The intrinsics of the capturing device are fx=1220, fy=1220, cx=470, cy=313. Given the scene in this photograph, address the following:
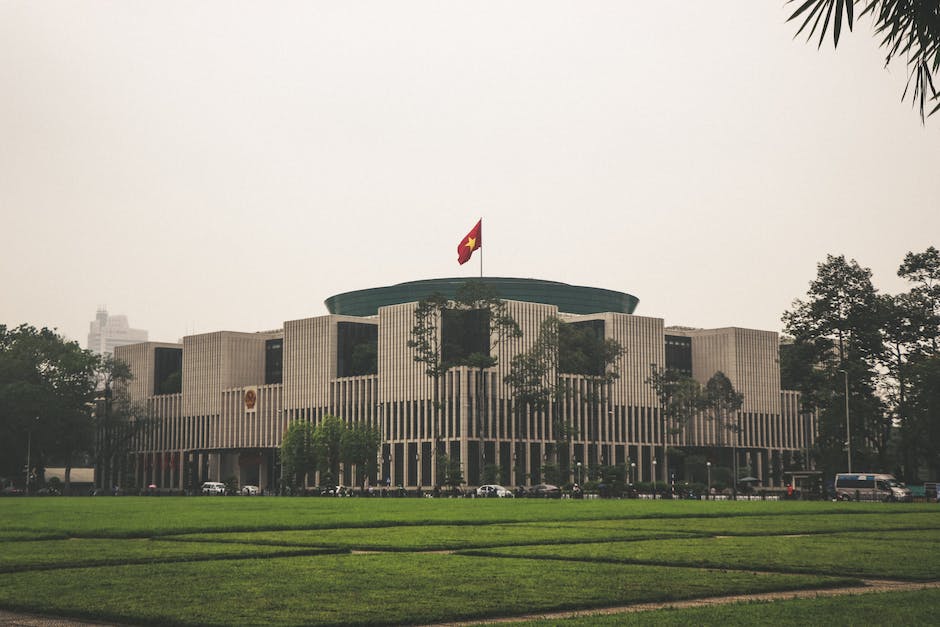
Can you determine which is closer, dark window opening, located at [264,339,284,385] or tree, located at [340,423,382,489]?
tree, located at [340,423,382,489]

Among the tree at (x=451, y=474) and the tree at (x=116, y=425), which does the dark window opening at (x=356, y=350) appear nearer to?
the tree at (x=116, y=425)

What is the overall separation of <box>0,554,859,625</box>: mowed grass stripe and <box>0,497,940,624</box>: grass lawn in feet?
0.11

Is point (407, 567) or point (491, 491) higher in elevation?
point (407, 567)

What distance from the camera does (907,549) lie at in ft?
87.6

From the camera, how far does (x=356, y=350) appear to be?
159625 mm

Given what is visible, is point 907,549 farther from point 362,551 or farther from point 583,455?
point 583,455

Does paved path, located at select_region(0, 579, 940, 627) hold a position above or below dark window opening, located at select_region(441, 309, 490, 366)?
below

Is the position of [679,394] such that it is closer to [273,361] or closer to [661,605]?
[273,361]

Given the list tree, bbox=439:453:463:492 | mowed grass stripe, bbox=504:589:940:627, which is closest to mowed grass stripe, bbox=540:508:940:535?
mowed grass stripe, bbox=504:589:940:627

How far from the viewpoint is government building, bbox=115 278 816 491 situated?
5723 inches

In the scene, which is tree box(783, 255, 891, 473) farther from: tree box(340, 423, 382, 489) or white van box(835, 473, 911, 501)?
tree box(340, 423, 382, 489)

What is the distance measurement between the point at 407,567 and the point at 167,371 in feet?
562

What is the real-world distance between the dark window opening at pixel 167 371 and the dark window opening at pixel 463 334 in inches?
2352

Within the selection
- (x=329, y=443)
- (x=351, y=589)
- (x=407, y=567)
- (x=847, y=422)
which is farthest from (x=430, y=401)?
(x=351, y=589)
